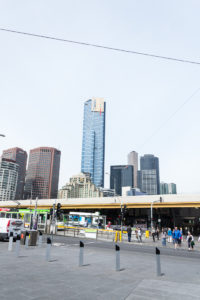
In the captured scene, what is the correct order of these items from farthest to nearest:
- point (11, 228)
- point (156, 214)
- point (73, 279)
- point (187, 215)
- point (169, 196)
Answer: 1. point (156, 214)
2. point (187, 215)
3. point (169, 196)
4. point (11, 228)
5. point (73, 279)

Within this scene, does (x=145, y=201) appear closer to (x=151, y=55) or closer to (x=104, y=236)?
(x=104, y=236)

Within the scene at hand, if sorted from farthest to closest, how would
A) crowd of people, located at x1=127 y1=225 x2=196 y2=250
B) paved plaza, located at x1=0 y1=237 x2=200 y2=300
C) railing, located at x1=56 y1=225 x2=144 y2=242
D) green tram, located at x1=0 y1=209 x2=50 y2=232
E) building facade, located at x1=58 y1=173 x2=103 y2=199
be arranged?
building facade, located at x1=58 y1=173 x2=103 y2=199 < green tram, located at x1=0 y1=209 x2=50 y2=232 < railing, located at x1=56 y1=225 x2=144 y2=242 < crowd of people, located at x1=127 y1=225 x2=196 y2=250 < paved plaza, located at x1=0 y1=237 x2=200 y2=300

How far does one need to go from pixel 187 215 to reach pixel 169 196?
1425 centimetres

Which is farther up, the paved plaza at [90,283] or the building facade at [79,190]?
the building facade at [79,190]

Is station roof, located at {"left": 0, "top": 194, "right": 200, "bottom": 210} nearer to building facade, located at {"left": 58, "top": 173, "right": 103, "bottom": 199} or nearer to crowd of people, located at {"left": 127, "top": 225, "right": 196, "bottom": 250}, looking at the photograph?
crowd of people, located at {"left": 127, "top": 225, "right": 196, "bottom": 250}

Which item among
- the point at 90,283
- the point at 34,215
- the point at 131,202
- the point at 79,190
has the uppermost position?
the point at 79,190

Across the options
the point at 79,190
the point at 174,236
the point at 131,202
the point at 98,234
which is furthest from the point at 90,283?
the point at 79,190

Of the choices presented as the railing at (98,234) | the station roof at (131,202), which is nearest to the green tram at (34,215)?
the railing at (98,234)

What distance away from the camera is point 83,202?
64.4 metres

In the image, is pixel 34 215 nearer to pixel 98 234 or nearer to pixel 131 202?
pixel 98 234

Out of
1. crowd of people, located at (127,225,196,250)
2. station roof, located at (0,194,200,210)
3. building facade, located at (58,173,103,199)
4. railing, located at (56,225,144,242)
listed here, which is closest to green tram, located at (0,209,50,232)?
railing, located at (56,225,144,242)

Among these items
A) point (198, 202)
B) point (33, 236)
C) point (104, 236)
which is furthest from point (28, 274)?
point (198, 202)

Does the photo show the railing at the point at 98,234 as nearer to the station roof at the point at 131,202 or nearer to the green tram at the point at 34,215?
the green tram at the point at 34,215

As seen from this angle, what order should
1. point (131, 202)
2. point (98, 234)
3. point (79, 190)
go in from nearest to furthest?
point (98, 234) < point (131, 202) < point (79, 190)
